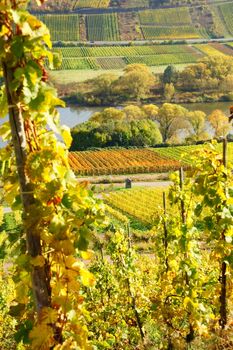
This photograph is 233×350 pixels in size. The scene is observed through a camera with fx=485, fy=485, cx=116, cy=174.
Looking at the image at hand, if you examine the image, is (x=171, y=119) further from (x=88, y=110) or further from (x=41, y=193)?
(x=41, y=193)

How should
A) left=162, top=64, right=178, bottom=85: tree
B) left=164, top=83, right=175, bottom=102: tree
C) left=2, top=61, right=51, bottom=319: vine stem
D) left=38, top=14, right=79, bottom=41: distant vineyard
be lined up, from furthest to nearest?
left=38, top=14, right=79, bottom=41: distant vineyard → left=162, top=64, right=178, bottom=85: tree → left=164, top=83, right=175, bottom=102: tree → left=2, top=61, right=51, bottom=319: vine stem

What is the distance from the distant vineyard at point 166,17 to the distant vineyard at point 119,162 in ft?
274

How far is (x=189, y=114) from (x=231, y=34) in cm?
7496

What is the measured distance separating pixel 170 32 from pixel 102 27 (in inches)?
642

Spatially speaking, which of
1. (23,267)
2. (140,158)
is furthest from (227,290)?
(140,158)

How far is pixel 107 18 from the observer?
120 m

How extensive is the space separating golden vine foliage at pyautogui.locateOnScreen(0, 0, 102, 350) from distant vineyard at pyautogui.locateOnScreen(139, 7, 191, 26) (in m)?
120

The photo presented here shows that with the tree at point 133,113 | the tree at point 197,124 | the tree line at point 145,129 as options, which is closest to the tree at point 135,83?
the tree at point 133,113

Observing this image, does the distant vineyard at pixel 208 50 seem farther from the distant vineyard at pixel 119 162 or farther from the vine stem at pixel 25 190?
the vine stem at pixel 25 190

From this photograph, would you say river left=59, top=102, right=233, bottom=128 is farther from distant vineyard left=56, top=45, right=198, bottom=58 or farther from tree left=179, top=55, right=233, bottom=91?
distant vineyard left=56, top=45, right=198, bottom=58

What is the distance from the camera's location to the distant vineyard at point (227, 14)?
11501cm

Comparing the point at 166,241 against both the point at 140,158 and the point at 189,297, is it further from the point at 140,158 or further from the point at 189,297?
the point at 140,158

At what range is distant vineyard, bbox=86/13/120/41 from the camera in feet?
369

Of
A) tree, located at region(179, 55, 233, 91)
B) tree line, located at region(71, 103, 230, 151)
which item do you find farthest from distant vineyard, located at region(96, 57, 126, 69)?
tree line, located at region(71, 103, 230, 151)
